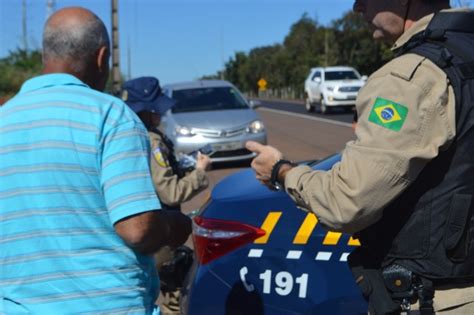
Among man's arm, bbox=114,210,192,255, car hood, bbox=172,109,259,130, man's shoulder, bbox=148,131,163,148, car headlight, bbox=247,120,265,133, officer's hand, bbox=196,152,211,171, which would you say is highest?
man's arm, bbox=114,210,192,255

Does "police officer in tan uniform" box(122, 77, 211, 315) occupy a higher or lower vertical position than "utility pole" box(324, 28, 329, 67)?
higher

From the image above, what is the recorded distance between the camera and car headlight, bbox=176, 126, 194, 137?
11797 mm

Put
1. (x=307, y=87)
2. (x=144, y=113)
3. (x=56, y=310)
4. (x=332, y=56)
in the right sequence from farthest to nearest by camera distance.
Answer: (x=332, y=56) < (x=307, y=87) < (x=144, y=113) < (x=56, y=310)

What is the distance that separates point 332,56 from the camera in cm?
5400

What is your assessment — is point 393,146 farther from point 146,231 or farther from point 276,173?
point 146,231

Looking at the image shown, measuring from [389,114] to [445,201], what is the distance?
285 mm

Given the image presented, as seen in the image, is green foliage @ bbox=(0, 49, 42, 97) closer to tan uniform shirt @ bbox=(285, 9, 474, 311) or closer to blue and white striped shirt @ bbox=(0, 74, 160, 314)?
blue and white striped shirt @ bbox=(0, 74, 160, 314)

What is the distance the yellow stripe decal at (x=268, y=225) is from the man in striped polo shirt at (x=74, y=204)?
1.14 m

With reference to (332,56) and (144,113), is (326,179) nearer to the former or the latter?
(144,113)

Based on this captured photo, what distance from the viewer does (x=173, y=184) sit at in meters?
3.66

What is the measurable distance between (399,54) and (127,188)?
0.87 m

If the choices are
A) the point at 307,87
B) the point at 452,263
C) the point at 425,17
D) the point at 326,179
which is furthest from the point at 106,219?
the point at 307,87

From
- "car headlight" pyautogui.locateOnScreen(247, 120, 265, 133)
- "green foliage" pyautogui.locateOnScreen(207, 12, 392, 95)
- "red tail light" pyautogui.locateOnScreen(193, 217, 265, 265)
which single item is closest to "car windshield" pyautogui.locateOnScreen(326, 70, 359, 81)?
"green foliage" pyautogui.locateOnScreen(207, 12, 392, 95)

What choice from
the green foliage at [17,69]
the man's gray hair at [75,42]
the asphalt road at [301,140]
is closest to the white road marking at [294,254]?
the man's gray hair at [75,42]
